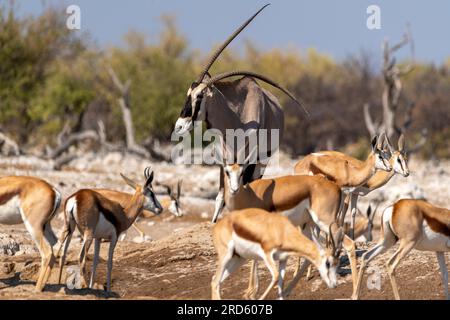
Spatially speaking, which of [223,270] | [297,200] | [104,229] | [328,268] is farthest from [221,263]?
[104,229]

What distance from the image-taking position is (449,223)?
30.3ft

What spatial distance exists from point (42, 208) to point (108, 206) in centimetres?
108

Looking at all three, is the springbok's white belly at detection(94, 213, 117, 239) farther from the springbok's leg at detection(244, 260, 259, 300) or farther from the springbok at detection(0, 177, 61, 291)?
the springbok's leg at detection(244, 260, 259, 300)

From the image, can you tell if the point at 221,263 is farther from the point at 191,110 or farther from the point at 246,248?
the point at 191,110

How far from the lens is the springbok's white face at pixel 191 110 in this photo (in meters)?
10.2

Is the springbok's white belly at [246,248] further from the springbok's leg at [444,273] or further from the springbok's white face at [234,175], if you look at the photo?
the springbok's leg at [444,273]

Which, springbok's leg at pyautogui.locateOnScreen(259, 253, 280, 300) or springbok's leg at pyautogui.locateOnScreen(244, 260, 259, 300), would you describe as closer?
springbok's leg at pyautogui.locateOnScreen(259, 253, 280, 300)

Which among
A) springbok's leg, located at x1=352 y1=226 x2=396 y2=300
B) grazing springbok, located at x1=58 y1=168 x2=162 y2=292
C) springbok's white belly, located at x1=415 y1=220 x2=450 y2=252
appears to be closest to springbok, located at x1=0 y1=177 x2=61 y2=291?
grazing springbok, located at x1=58 y1=168 x2=162 y2=292

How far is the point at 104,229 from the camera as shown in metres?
10.1

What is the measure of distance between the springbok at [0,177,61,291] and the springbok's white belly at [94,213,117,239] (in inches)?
24.7

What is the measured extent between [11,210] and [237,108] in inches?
117

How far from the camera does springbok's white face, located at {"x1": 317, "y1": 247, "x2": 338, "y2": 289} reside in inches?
314

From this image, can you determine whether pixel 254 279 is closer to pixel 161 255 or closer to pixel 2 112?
pixel 161 255
